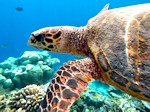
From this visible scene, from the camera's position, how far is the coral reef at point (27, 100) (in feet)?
12.0

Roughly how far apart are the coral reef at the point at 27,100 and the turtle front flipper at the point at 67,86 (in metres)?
1.34

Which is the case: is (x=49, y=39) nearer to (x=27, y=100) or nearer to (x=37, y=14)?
(x=27, y=100)

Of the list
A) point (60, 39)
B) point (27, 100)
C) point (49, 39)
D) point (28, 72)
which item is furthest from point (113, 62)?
point (28, 72)

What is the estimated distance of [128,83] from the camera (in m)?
2.21

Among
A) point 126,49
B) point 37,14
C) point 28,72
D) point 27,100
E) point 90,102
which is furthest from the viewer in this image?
point 37,14

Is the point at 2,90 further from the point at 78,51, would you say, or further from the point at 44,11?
the point at 44,11

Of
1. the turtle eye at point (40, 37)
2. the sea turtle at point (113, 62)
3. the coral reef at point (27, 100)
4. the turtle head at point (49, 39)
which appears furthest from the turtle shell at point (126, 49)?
the coral reef at point (27, 100)

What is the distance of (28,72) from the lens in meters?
6.03

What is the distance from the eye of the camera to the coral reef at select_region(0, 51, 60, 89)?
19.8ft

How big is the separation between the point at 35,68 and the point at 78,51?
125 inches

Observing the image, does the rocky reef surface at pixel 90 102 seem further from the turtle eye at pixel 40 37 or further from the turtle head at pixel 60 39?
the turtle eye at pixel 40 37

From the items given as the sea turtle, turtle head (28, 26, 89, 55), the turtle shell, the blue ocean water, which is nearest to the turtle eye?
turtle head (28, 26, 89, 55)

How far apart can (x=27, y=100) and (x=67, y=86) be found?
1672 millimetres

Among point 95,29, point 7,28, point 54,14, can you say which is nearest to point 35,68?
point 95,29
